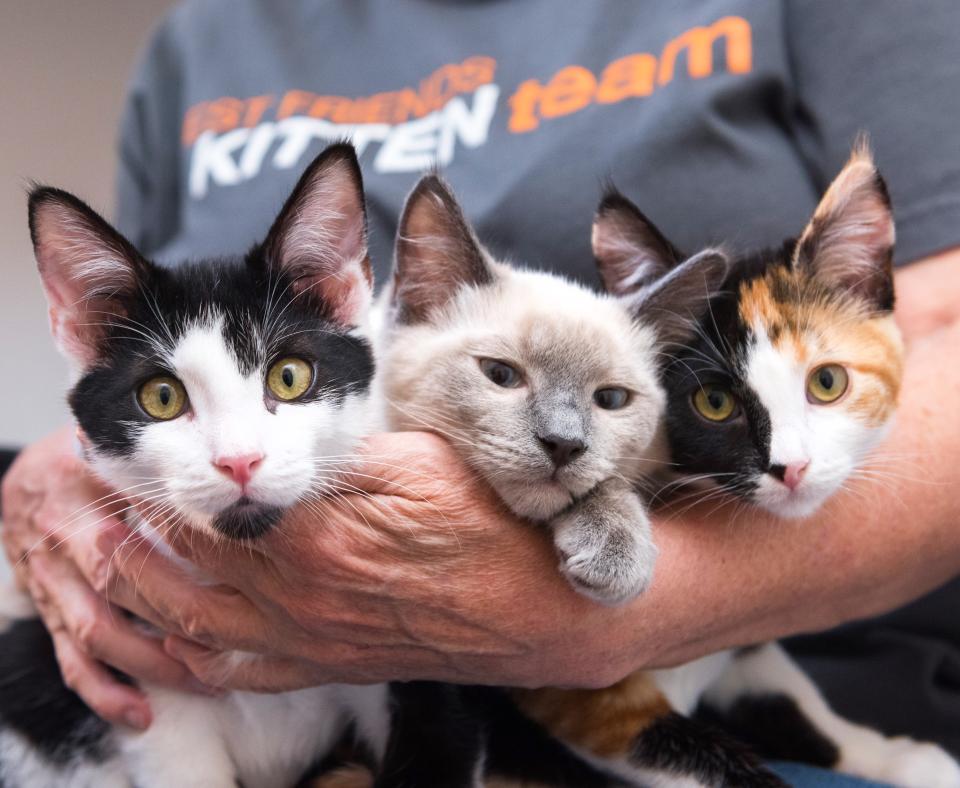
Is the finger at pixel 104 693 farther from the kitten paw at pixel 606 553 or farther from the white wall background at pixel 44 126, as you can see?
the white wall background at pixel 44 126

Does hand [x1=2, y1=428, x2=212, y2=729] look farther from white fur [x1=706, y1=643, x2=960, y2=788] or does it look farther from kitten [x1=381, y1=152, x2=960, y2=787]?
white fur [x1=706, y1=643, x2=960, y2=788]

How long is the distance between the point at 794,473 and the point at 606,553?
0.28 metres

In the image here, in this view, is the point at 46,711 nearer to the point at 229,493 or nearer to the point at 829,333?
the point at 229,493

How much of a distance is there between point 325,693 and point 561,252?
2.80 ft

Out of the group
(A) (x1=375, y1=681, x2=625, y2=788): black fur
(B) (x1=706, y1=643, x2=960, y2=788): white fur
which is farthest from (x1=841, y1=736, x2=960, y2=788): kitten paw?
(A) (x1=375, y1=681, x2=625, y2=788): black fur

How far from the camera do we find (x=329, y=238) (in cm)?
104

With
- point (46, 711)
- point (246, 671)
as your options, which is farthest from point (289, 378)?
point (46, 711)

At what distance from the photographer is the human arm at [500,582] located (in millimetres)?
939

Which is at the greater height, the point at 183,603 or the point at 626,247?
the point at 626,247

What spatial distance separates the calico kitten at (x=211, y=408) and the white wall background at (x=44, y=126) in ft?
6.27

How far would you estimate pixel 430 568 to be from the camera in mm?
944

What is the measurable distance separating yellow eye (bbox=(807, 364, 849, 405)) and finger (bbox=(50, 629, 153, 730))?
101 cm

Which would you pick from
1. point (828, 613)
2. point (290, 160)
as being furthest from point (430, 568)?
point (290, 160)

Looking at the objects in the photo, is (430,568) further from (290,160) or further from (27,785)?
(290,160)
